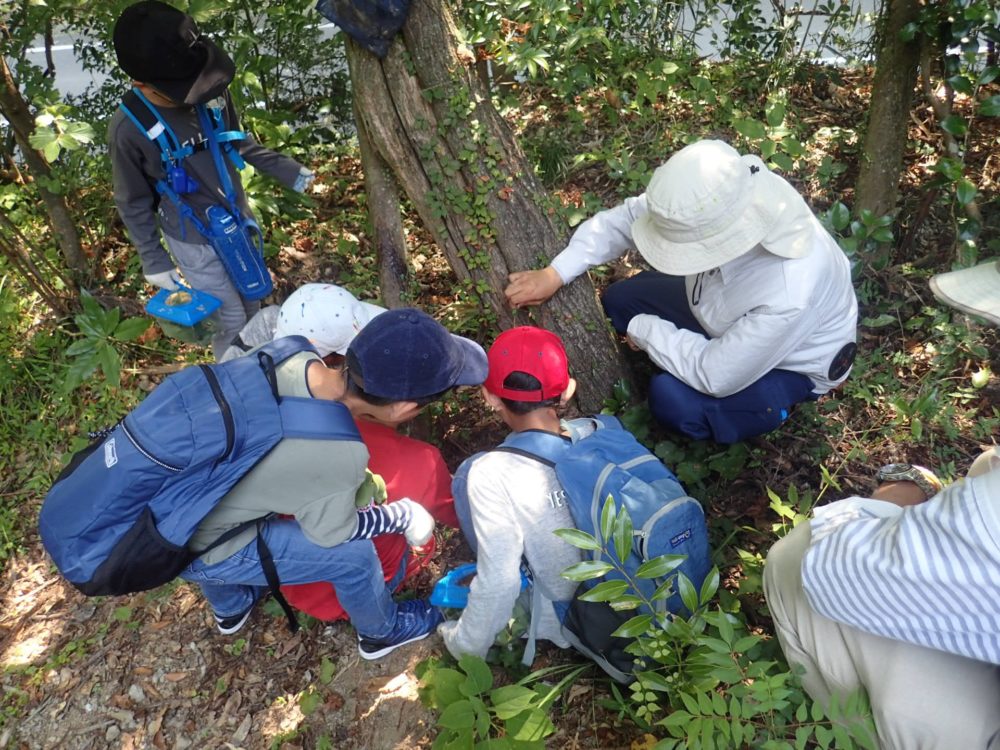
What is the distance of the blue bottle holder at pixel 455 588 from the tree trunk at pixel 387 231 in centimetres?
129

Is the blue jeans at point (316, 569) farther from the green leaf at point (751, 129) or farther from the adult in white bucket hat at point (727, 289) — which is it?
the green leaf at point (751, 129)

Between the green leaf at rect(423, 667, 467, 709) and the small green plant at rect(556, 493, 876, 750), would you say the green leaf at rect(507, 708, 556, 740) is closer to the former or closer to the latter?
the green leaf at rect(423, 667, 467, 709)

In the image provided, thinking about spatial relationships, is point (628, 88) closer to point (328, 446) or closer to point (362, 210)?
point (362, 210)

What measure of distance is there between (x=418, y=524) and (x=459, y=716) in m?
0.66

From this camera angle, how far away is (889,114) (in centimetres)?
343

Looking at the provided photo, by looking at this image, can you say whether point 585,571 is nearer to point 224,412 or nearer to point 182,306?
point 224,412

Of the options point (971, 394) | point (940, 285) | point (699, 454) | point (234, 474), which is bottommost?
point (971, 394)

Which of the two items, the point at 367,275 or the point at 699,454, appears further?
the point at 367,275

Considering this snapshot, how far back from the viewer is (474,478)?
2.14 m

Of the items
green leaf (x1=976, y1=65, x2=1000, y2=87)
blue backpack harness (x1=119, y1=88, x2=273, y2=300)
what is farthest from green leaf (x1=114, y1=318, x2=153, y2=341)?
green leaf (x1=976, y1=65, x2=1000, y2=87)

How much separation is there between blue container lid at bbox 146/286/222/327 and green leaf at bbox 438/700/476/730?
2.00 meters

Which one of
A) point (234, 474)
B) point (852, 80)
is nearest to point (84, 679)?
point (234, 474)

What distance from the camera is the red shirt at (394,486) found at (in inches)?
103

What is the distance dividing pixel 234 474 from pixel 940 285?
1937mm
